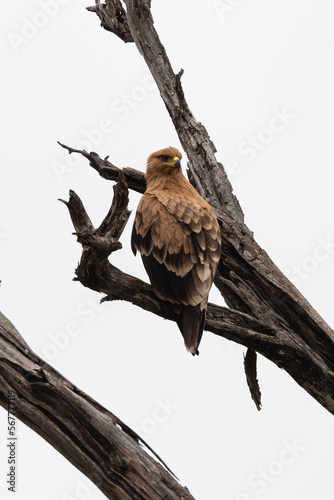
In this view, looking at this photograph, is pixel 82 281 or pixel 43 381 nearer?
pixel 43 381

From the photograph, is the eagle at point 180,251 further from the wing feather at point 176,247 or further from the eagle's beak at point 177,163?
the eagle's beak at point 177,163

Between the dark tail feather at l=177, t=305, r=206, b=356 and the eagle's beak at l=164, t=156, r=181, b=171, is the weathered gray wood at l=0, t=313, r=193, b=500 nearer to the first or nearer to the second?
the dark tail feather at l=177, t=305, r=206, b=356

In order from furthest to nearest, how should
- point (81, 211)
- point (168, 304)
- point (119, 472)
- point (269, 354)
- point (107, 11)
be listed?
point (107, 11) → point (269, 354) → point (168, 304) → point (81, 211) → point (119, 472)

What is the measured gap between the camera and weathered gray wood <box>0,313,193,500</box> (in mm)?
3941

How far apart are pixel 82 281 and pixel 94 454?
55.3 inches

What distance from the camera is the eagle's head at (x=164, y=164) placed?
18.7 ft

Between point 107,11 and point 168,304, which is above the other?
point 107,11

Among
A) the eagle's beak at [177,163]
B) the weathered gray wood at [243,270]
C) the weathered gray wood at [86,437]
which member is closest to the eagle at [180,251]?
the eagle's beak at [177,163]

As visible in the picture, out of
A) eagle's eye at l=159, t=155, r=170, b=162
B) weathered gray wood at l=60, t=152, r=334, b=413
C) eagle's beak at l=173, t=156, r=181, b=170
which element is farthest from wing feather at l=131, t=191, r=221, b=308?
eagle's eye at l=159, t=155, r=170, b=162

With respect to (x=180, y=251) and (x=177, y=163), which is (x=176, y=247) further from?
(x=177, y=163)

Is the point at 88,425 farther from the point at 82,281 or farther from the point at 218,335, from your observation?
the point at 218,335

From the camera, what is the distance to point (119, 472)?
3938mm

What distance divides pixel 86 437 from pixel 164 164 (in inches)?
103

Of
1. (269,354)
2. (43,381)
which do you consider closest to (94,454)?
(43,381)
